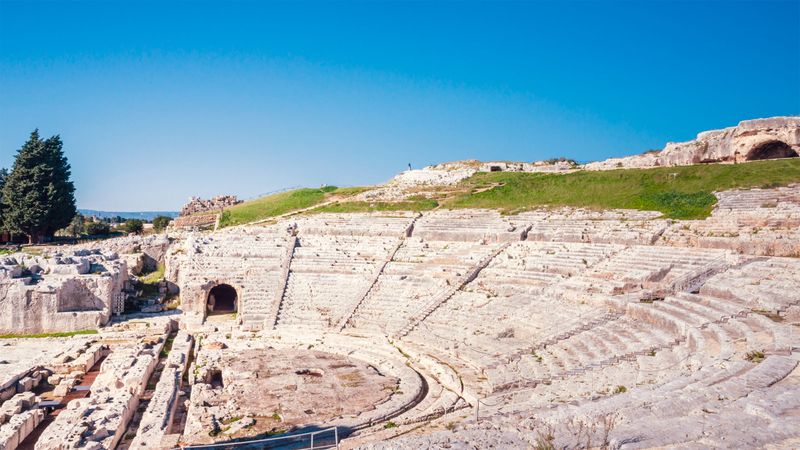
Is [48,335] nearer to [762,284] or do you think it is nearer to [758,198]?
[762,284]

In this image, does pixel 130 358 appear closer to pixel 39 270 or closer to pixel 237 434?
pixel 237 434

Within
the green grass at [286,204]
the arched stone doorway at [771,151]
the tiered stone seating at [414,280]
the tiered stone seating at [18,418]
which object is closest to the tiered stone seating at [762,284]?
the tiered stone seating at [414,280]

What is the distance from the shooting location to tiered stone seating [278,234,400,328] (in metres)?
20.9

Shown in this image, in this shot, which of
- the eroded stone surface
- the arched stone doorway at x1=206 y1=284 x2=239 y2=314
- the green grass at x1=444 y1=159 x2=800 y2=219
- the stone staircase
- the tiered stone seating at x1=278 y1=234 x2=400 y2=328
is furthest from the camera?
the green grass at x1=444 y1=159 x2=800 y2=219

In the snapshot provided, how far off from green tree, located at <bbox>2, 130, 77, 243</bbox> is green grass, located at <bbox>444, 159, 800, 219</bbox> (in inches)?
989

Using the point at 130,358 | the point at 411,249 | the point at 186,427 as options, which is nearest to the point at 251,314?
the point at 130,358

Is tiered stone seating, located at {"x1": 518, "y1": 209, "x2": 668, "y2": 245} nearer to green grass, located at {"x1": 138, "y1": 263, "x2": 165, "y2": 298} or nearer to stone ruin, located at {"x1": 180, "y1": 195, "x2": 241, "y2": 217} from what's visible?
green grass, located at {"x1": 138, "y1": 263, "x2": 165, "y2": 298}

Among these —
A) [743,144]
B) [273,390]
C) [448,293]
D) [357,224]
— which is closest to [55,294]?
[273,390]

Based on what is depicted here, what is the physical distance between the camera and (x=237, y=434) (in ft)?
35.1

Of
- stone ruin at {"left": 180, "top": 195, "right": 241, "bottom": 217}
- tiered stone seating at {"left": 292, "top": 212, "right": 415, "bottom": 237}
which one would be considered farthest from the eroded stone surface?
stone ruin at {"left": 180, "top": 195, "right": 241, "bottom": 217}

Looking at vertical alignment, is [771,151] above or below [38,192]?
above

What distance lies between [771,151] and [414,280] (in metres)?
22.4

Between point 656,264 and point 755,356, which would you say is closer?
point 755,356

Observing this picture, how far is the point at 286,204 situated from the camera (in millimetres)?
38750
